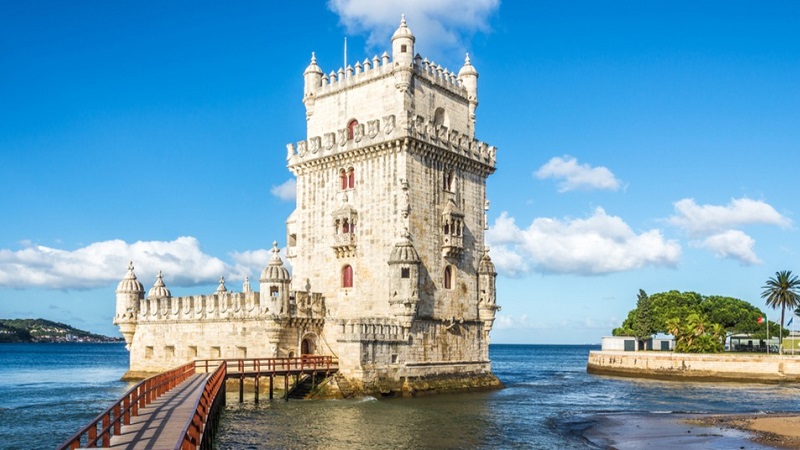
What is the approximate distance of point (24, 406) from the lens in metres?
47.0

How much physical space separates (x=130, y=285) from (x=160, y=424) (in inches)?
1449

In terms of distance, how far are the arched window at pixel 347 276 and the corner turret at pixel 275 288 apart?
410cm

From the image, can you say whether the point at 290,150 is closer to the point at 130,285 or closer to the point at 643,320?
the point at 130,285

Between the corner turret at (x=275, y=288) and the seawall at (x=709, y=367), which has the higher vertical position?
the corner turret at (x=275, y=288)

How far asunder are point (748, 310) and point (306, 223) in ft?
216

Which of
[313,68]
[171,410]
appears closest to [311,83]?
[313,68]

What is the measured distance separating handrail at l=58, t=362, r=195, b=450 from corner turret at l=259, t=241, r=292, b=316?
21.7 feet

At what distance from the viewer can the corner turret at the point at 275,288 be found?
153ft

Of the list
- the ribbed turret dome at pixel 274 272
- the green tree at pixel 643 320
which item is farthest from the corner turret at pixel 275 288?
the green tree at pixel 643 320

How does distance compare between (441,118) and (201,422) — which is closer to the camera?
(201,422)

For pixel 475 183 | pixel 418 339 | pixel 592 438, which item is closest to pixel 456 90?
pixel 475 183

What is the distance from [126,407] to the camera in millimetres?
23516

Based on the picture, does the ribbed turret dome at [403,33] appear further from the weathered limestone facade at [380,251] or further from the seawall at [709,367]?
the seawall at [709,367]

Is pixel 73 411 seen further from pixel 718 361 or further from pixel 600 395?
pixel 718 361
